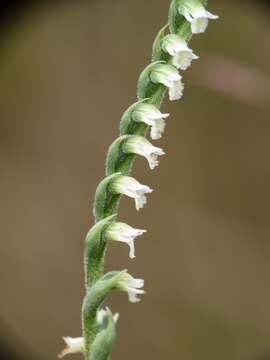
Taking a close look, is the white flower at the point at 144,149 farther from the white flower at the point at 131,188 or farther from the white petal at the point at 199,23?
the white petal at the point at 199,23

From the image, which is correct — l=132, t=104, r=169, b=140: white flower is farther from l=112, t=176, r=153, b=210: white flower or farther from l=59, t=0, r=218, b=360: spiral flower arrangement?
l=112, t=176, r=153, b=210: white flower

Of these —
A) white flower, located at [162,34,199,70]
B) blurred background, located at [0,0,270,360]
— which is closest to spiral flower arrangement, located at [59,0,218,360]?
white flower, located at [162,34,199,70]

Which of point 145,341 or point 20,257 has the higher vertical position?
point 20,257

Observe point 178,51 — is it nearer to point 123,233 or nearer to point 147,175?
point 123,233

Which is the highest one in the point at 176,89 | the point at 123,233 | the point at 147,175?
the point at 147,175

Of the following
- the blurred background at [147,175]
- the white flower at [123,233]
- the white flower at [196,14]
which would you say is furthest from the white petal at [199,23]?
the blurred background at [147,175]

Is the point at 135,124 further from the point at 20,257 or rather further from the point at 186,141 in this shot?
the point at 20,257

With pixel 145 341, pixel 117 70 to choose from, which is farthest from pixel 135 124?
pixel 145 341

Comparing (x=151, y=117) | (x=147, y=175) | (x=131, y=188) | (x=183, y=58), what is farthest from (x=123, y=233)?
(x=147, y=175)
